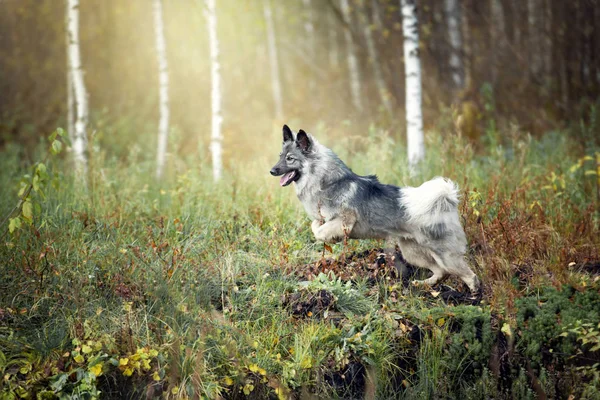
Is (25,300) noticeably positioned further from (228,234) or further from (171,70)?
(171,70)

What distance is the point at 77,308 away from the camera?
4832 millimetres

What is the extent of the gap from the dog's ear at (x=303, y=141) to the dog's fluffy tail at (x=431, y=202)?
1132 millimetres

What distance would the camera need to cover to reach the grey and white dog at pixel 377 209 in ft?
17.8

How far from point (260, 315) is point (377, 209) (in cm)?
153

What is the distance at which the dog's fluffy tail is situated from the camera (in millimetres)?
5328

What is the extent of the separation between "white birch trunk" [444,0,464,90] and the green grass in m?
10.1

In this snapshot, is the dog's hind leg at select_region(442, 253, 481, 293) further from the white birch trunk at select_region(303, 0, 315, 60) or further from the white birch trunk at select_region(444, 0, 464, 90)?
the white birch trunk at select_region(303, 0, 315, 60)

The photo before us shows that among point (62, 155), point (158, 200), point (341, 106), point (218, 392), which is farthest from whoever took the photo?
point (341, 106)

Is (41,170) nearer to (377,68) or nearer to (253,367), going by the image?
(253,367)

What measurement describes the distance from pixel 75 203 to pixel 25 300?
213 cm

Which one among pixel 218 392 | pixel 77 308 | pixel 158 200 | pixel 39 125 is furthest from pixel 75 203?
pixel 39 125

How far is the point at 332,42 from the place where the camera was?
25.8 meters

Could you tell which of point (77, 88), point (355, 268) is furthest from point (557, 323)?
point (77, 88)

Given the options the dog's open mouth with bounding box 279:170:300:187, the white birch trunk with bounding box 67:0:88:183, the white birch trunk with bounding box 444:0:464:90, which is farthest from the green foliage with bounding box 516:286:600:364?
the white birch trunk with bounding box 444:0:464:90
